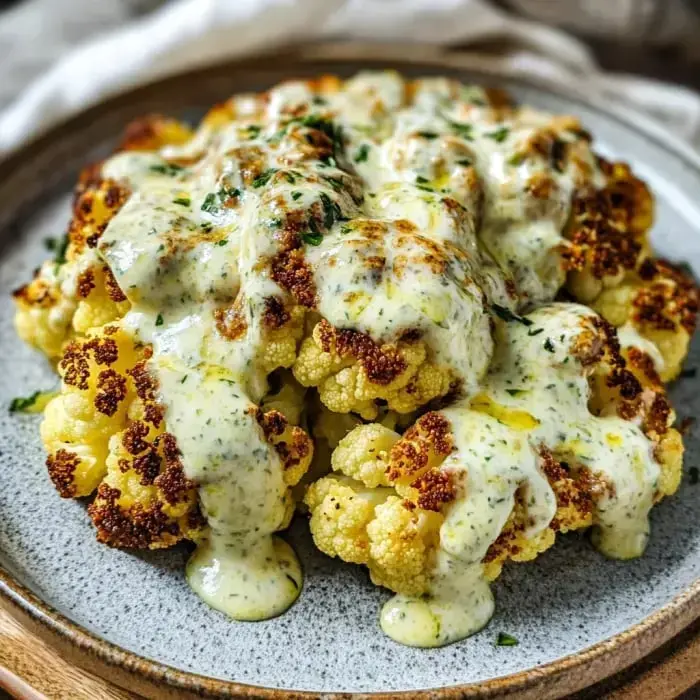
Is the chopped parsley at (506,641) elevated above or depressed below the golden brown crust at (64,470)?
below

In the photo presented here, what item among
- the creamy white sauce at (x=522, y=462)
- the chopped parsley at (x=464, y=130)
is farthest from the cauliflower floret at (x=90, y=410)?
the chopped parsley at (x=464, y=130)

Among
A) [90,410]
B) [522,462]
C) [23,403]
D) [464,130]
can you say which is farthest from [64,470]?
[464,130]

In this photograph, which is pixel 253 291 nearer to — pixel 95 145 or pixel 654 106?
pixel 95 145

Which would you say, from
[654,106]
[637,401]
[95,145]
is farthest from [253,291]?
[654,106]

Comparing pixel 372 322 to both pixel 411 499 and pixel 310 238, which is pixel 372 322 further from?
pixel 411 499

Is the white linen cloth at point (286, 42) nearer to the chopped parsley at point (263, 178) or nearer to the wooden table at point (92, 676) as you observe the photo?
the chopped parsley at point (263, 178)

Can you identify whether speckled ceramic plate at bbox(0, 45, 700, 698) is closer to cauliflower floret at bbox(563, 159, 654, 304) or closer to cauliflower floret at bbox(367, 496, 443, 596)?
cauliflower floret at bbox(367, 496, 443, 596)
